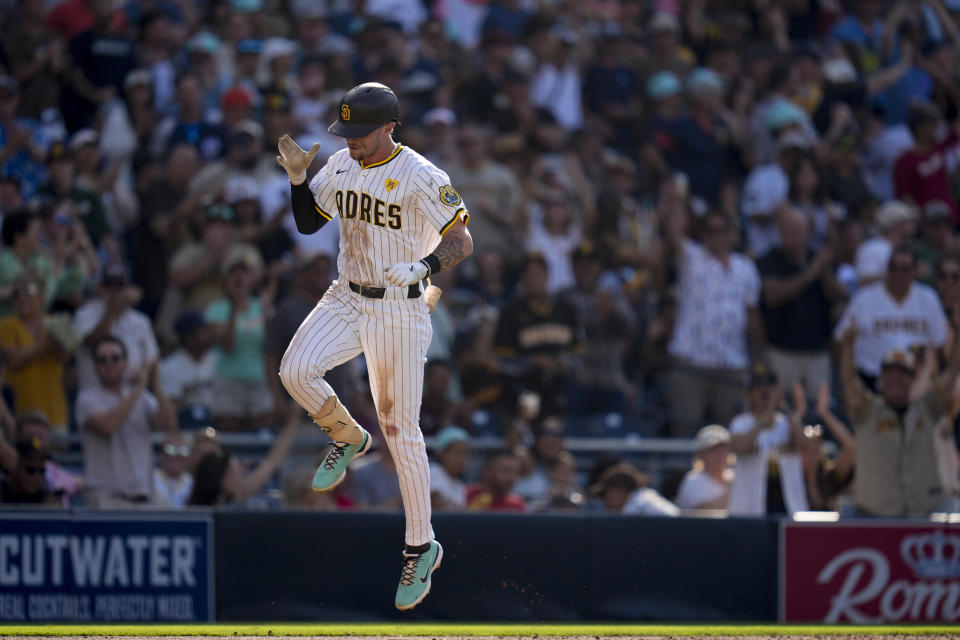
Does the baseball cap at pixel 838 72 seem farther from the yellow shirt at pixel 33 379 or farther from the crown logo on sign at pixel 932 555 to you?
the yellow shirt at pixel 33 379

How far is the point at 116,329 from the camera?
1031 cm

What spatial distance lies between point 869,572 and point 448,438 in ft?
10.1

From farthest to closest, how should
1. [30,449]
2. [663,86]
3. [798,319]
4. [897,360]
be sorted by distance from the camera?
[663,86] < [798,319] < [897,360] < [30,449]

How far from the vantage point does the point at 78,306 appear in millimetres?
10938

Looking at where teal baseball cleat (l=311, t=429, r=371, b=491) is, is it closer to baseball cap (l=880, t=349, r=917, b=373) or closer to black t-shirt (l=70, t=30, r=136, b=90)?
baseball cap (l=880, t=349, r=917, b=373)

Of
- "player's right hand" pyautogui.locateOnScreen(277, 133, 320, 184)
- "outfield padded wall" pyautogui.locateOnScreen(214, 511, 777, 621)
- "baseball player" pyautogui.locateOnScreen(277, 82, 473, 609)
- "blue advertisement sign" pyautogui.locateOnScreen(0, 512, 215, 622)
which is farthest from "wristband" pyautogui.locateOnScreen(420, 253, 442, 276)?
"blue advertisement sign" pyautogui.locateOnScreen(0, 512, 215, 622)

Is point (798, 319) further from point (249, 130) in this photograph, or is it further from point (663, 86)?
point (249, 130)

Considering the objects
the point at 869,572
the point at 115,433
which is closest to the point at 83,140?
the point at 115,433

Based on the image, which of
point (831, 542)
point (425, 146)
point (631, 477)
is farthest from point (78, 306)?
point (831, 542)

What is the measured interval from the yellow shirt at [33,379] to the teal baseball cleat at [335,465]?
3.89m

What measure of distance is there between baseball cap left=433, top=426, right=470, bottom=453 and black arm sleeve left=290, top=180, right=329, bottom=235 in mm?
3328

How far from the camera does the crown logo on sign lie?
9688 millimetres

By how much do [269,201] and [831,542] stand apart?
5588 mm

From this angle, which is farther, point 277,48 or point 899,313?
point 277,48
